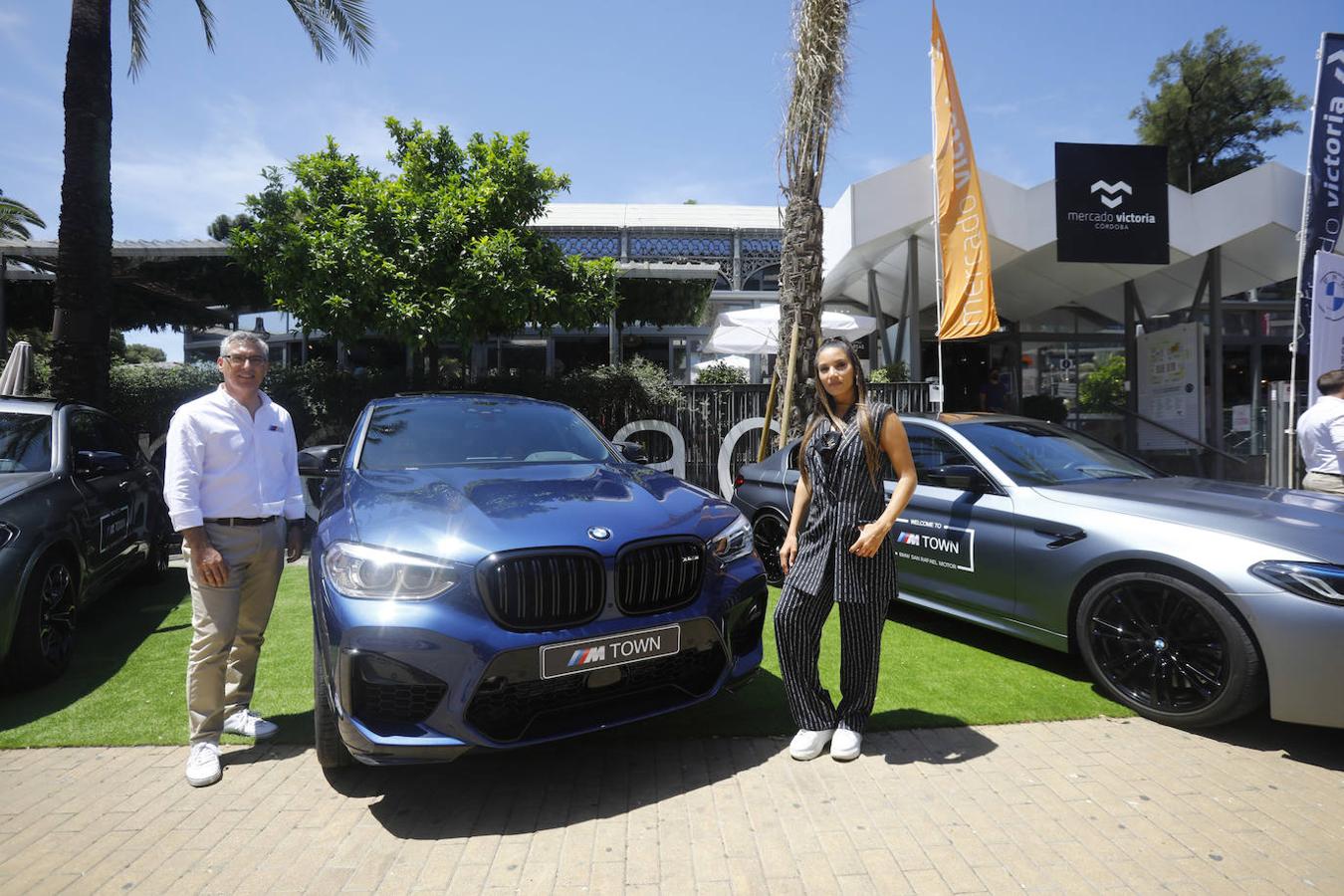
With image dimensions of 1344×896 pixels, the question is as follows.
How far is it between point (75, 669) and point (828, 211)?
12.0 metres

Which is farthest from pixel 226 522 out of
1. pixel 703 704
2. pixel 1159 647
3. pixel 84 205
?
pixel 84 205

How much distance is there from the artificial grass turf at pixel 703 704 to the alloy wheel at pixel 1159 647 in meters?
0.25

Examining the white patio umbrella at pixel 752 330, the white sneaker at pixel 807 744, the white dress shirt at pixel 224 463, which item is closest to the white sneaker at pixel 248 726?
the white dress shirt at pixel 224 463

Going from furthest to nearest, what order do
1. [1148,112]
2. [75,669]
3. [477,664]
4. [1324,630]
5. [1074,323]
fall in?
1. [1148,112]
2. [1074,323]
3. [75,669]
4. [1324,630]
5. [477,664]

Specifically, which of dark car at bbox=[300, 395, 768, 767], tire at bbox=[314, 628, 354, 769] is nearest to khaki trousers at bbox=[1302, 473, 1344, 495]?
dark car at bbox=[300, 395, 768, 767]

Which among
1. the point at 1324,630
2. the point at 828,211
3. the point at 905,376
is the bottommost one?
the point at 1324,630

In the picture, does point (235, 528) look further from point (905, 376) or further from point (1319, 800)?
point (905, 376)

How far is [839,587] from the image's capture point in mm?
3102

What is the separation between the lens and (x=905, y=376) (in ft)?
36.7

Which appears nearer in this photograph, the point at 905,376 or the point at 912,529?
the point at 912,529

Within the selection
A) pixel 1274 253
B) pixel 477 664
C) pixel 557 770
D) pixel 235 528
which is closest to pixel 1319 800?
pixel 557 770

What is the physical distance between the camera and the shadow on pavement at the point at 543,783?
270 centimetres

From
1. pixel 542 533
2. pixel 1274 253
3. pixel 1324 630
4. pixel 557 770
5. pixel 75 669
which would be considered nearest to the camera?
pixel 542 533

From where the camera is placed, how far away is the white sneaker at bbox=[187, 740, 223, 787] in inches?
118
